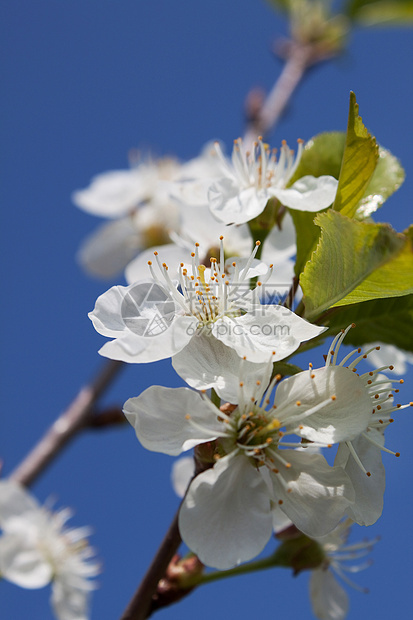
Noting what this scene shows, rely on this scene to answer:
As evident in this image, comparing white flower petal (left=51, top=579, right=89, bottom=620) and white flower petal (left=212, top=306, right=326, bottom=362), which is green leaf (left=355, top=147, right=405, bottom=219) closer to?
white flower petal (left=212, top=306, right=326, bottom=362)

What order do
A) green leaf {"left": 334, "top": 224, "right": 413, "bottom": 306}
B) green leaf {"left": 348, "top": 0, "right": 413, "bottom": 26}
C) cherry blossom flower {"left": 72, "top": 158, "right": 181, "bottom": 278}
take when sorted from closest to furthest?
green leaf {"left": 334, "top": 224, "right": 413, "bottom": 306}, cherry blossom flower {"left": 72, "top": 158, "right": 181, "bottom": 278}, green leaf {"left": 348, "top": 0, "right": 413, "bottom": 26}

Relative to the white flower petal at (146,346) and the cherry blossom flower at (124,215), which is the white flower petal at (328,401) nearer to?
the white flower petal at (146,346)

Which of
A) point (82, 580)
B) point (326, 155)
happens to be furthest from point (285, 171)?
point (82, 580)

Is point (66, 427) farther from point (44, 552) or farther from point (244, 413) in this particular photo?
point (244, 413)

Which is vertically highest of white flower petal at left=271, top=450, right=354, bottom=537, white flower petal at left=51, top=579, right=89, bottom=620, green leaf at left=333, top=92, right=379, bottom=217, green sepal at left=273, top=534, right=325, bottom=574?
green leaf at left=333, top=92, right=379, bottom=217

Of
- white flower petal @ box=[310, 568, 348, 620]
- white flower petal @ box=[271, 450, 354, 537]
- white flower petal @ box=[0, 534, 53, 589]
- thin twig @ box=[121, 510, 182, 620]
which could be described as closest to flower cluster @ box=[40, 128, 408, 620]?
white flower petal @ box=[271, 450, 354, 537]

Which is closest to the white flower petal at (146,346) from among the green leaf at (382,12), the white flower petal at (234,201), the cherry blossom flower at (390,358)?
the white flower petal at (234,201)

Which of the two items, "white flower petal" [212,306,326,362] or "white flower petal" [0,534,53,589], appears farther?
"white flower petal" [0,534,53,589]

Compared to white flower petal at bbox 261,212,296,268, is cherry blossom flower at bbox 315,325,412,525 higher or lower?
lower
